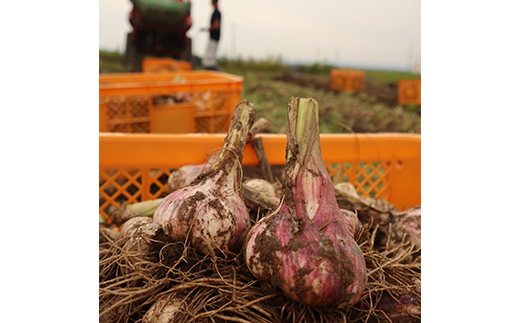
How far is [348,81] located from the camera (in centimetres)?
784

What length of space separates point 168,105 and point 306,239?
2214 millimetres

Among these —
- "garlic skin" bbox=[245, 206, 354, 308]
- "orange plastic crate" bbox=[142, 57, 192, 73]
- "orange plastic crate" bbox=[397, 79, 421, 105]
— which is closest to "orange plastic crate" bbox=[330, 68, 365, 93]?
"orange plastic crate" bbox=[397, 79, 421, 105]

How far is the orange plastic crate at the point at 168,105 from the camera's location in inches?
102

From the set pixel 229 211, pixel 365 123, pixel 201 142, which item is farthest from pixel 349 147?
pixel 365 123

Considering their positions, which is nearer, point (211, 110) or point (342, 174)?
point (342, 174)

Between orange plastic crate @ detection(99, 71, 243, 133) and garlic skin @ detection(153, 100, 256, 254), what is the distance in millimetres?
1616

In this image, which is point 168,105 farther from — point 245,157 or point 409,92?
point 409,92

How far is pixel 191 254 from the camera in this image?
40.6 inches

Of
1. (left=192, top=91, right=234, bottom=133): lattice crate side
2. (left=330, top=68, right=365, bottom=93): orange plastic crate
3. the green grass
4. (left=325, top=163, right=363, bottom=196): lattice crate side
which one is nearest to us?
(left=325, top=163, right=363, bottom=196): lattice crate side

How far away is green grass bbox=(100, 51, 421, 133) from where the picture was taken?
15.8ft

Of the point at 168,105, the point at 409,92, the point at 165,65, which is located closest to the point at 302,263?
the point at 168,105

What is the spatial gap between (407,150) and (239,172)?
92cm

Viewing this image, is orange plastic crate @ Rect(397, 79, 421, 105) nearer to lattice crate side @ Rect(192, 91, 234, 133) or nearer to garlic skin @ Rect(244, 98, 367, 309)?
lattice crate side @ Rect(192, 91, 234, 133)

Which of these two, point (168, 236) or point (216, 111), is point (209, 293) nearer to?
point (168, 236)
